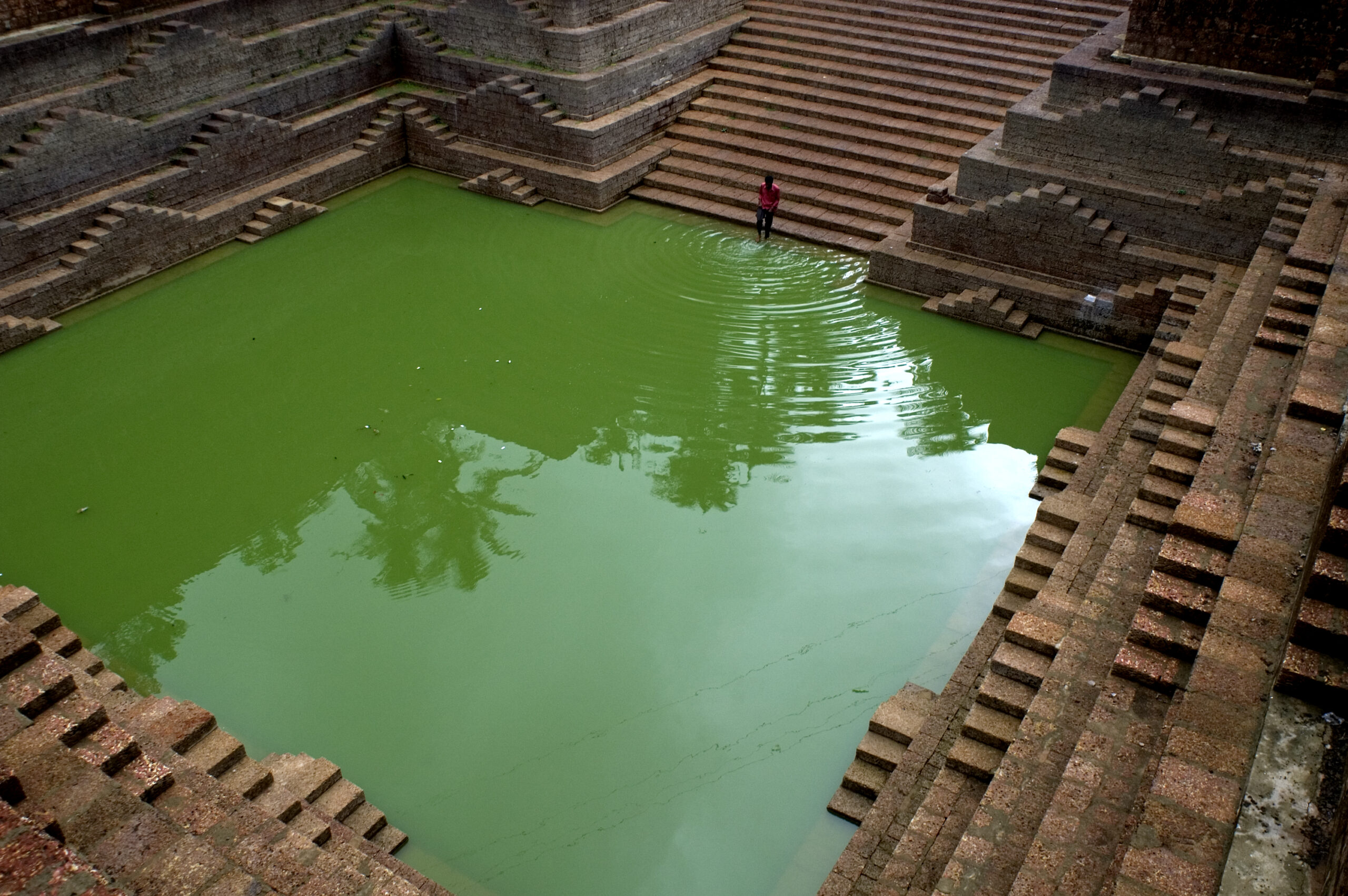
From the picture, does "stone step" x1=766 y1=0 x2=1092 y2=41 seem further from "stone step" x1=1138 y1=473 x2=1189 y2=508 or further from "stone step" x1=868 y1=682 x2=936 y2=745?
"stone step" x1=868 y1=682 x2=936 y2=745

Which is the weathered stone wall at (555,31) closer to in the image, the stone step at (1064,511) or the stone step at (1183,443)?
the stone step at (1064,511)

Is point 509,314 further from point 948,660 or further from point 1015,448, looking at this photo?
point 948,660

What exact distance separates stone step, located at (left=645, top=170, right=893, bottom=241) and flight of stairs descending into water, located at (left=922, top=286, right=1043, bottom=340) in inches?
58.5

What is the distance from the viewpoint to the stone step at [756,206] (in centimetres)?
1144

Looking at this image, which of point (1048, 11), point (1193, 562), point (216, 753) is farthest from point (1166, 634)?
point (1048, 11)

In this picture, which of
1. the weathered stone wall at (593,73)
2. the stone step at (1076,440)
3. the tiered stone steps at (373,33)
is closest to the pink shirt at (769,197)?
the weathered stone wall at (593,73)

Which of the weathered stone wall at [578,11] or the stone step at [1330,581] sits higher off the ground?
the weathered stone wall at [578,11]

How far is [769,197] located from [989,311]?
8.75 feet

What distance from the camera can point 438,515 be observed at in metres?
7.87

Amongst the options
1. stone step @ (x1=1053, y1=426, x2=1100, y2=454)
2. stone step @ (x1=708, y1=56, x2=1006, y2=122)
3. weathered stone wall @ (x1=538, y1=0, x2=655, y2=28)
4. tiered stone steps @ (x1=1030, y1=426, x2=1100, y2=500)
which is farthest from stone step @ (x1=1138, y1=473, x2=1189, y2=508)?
weathered stone wall @ (x1=538, y1=0, x2=655, y2=28)

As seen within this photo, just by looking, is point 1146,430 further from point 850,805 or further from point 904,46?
point 904,46

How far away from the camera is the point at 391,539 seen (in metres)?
7.63

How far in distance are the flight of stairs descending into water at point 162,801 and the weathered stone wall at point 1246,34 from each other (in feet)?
30.9

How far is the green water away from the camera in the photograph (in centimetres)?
591
